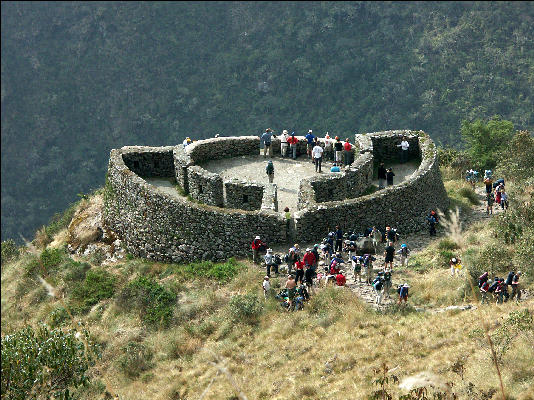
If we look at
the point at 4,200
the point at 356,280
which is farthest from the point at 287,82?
the point at 356,280

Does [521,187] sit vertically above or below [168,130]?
above

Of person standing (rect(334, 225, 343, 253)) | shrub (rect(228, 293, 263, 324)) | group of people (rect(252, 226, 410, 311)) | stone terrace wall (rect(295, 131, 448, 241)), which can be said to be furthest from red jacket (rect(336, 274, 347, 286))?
stone terrace wall (rect(295, 131, 448, 241))

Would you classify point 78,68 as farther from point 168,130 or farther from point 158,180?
point 158,180

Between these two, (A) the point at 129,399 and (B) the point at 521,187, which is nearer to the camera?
(A) the point at 129,399

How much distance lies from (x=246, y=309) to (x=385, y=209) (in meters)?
6.67

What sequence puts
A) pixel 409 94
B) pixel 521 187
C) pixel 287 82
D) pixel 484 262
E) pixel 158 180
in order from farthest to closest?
pixel 287 82
pixel 409 94
pixel 158 180
pixel 521 187
pixel 484 262

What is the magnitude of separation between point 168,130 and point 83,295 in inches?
3147

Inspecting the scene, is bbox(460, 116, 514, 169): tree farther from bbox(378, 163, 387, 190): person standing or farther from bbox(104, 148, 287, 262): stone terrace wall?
bbox(104, 148, 287, 262): stone terrace wall

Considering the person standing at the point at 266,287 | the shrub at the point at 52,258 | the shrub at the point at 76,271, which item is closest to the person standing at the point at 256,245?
the person standing at the point at 266,287

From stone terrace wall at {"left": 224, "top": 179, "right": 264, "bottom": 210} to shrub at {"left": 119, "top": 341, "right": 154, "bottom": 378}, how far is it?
6795mm

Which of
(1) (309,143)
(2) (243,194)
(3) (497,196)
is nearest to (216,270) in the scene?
(2) (243,194)

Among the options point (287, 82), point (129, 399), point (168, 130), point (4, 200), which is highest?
point (129, 399)

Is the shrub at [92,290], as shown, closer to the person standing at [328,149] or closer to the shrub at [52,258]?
the shrub at [52,258]

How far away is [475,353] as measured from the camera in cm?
1409
